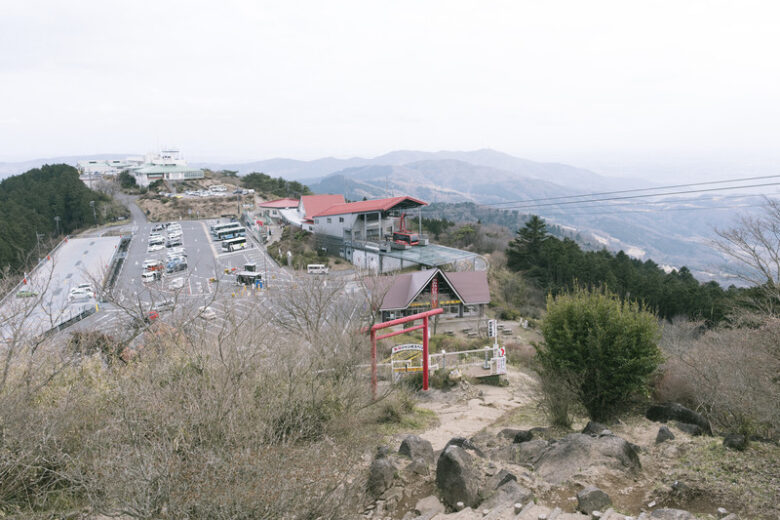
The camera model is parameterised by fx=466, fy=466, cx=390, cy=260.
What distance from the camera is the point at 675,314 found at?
26984 millimetres

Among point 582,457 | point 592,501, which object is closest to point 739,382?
point 582,457

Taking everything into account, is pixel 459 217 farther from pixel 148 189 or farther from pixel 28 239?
pixel 28 239

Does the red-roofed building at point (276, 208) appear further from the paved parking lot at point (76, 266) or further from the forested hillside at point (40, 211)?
the forested hillside at point (40, 211)

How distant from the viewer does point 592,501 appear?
5871 millimetres

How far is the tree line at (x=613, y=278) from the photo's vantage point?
2619 cm

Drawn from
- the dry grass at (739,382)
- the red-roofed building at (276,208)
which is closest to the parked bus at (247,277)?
the red-roofed building at (276,208)

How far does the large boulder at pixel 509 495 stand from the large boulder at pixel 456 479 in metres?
0.22

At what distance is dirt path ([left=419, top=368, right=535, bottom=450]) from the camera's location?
1076 cm

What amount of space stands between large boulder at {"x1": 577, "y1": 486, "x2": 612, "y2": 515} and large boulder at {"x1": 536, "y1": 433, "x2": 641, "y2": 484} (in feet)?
2.41

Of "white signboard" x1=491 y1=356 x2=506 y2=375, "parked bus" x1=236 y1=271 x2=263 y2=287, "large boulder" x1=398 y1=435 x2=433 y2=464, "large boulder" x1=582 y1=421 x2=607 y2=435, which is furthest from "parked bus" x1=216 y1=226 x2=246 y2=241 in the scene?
"large boulder" x1=582 y1=421 x2=607 y2=435

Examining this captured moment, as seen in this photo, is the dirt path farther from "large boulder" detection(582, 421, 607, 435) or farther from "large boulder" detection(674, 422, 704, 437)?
"large boulder" detection(674, 422, 704, 437)

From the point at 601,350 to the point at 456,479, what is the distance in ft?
15.2

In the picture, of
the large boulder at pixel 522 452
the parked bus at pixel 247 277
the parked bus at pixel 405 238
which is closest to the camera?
the large boulder at pixel 522 452

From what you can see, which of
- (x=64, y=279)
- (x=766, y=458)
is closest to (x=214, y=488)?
(x=766, y=458)
